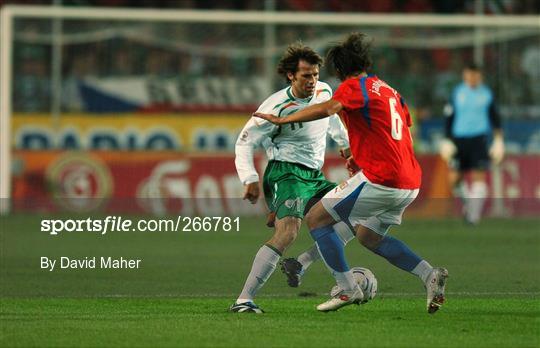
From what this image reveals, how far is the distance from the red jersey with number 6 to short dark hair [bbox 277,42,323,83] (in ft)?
1.87

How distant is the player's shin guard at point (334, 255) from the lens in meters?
8.95

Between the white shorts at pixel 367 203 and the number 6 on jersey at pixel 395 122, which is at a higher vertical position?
the number 6 on jersey at pixel 395 122

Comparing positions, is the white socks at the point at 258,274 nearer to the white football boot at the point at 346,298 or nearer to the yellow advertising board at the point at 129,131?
the white football boot at the point at 346,298

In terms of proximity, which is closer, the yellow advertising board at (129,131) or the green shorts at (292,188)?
the green shorts at (292,188)

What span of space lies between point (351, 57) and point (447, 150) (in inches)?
485

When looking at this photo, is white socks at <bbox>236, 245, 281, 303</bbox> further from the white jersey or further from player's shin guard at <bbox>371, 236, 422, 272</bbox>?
player's shin guard at <bbox>371, 236, 422, 272</bbox>

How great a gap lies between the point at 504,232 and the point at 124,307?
31.0 feet

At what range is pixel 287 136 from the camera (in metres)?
9.75

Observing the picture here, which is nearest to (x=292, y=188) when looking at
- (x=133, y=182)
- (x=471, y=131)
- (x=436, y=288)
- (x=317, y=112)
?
(x=317, y=112)

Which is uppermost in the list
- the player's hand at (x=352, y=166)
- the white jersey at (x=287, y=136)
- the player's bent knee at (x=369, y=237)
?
the white jersey at (x=287, y=136)

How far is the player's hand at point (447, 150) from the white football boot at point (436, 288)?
11446 mm

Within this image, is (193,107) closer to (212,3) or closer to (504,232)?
(212,3)

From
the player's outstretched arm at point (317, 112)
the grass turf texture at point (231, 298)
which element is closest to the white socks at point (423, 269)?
the grass turf texture at point (231, 298)

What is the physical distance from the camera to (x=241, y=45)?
21.8 meters
